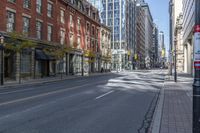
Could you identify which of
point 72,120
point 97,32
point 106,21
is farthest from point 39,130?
point 106,21

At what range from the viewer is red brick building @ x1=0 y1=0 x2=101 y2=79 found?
30.9 m

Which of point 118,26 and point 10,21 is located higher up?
point 118,26

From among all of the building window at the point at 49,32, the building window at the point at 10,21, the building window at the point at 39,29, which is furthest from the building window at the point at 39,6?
the building window at the point at 10,21

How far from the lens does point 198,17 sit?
4887mm

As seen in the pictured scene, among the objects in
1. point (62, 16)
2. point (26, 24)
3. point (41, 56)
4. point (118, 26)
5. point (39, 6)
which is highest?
point (118, 26)

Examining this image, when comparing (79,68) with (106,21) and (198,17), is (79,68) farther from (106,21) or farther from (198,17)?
(106,21)

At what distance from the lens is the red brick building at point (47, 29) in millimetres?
30938

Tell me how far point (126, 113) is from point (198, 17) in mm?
6344

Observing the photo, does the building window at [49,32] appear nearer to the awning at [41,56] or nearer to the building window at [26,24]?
the awning at [41,56]

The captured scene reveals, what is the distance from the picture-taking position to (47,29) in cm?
3891

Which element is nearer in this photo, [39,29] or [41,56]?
[41,56]

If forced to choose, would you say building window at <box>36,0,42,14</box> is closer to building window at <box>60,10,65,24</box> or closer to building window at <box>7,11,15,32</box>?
building window at <box>7,11,15,32</box>

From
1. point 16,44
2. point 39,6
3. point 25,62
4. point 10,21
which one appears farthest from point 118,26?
point 16,44

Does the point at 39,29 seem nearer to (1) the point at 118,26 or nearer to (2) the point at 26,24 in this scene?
(2) the point at 26,24
